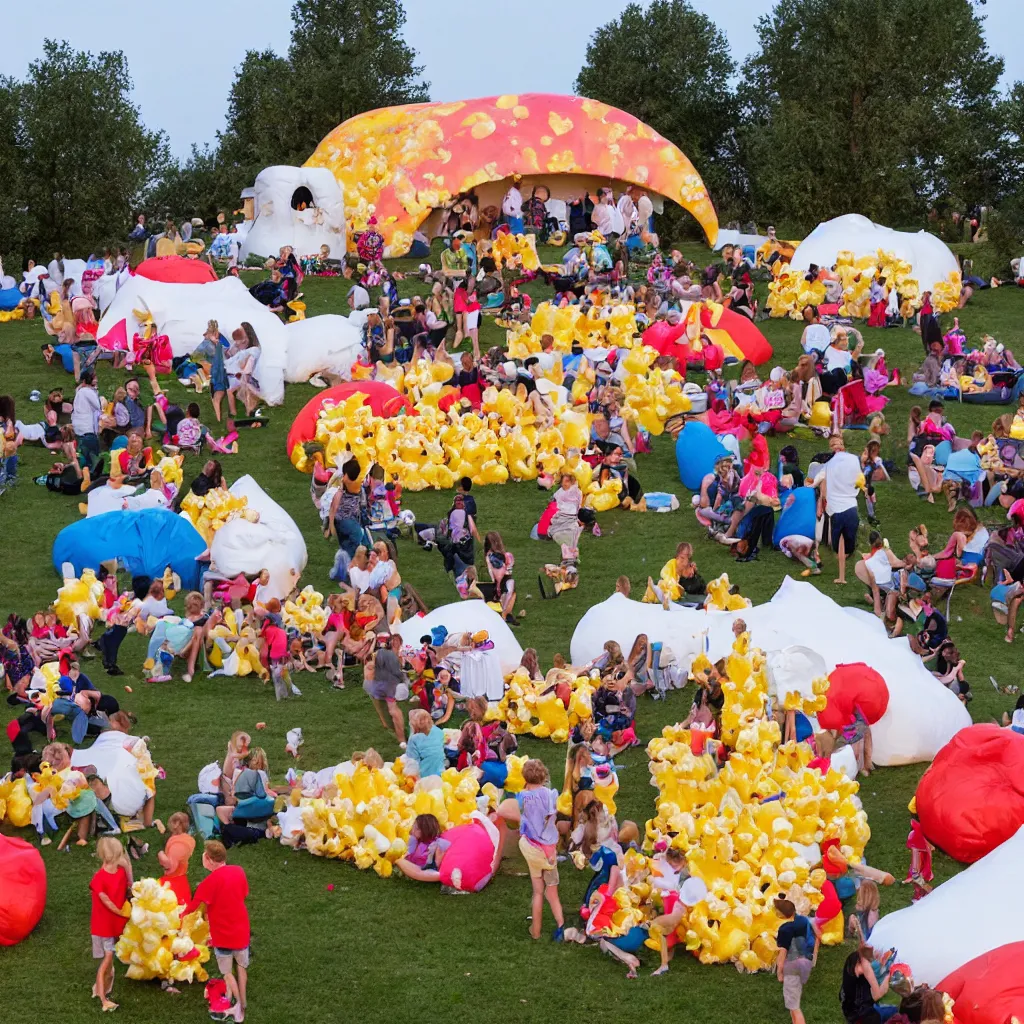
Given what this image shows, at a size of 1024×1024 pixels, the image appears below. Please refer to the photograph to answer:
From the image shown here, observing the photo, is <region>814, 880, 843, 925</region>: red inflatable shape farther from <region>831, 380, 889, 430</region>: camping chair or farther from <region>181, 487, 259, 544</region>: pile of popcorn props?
<region>831, 380, 889, 430</region>: camping chair

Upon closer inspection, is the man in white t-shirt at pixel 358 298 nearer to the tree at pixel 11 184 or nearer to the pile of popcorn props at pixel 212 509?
the pile of popcorn props at pixel 212 509

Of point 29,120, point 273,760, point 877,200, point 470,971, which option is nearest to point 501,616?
point 273,760

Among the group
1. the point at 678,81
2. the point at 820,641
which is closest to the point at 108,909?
the point at 820,641

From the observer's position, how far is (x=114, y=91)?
44031 millimetres

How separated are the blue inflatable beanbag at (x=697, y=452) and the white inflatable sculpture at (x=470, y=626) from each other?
6.00 metres

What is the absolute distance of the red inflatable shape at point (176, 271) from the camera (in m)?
31.3

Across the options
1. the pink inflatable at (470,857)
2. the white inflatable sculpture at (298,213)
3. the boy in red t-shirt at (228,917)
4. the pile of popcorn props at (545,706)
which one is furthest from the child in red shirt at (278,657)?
the white inflatable sculpture at (298,213)

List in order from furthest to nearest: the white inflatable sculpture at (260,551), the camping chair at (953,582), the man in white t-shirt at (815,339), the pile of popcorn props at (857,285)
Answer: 1. the pile of popcorn props at (857,285)
2. the man in white t-shirt at (815,339)
3. the white inflatable sculpture at (260,551)
4. the camping chair at (953,582)

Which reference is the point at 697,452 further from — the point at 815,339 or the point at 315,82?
the point at 315,82

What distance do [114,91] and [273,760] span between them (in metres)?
28.9

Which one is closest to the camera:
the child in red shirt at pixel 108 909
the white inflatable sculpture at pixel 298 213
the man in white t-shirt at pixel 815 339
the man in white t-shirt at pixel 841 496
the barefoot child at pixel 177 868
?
the child in red shirt at pixel 108 909

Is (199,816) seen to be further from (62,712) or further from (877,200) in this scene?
(877,200)

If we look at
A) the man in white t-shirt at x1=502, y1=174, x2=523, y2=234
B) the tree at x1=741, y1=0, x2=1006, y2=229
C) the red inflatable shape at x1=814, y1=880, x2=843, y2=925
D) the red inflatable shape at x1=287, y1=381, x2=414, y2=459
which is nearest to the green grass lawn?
the red inflatable shape at x1=814, y1=880, x2=843, y2=925

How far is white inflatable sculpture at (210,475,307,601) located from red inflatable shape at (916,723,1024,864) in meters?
8.49
